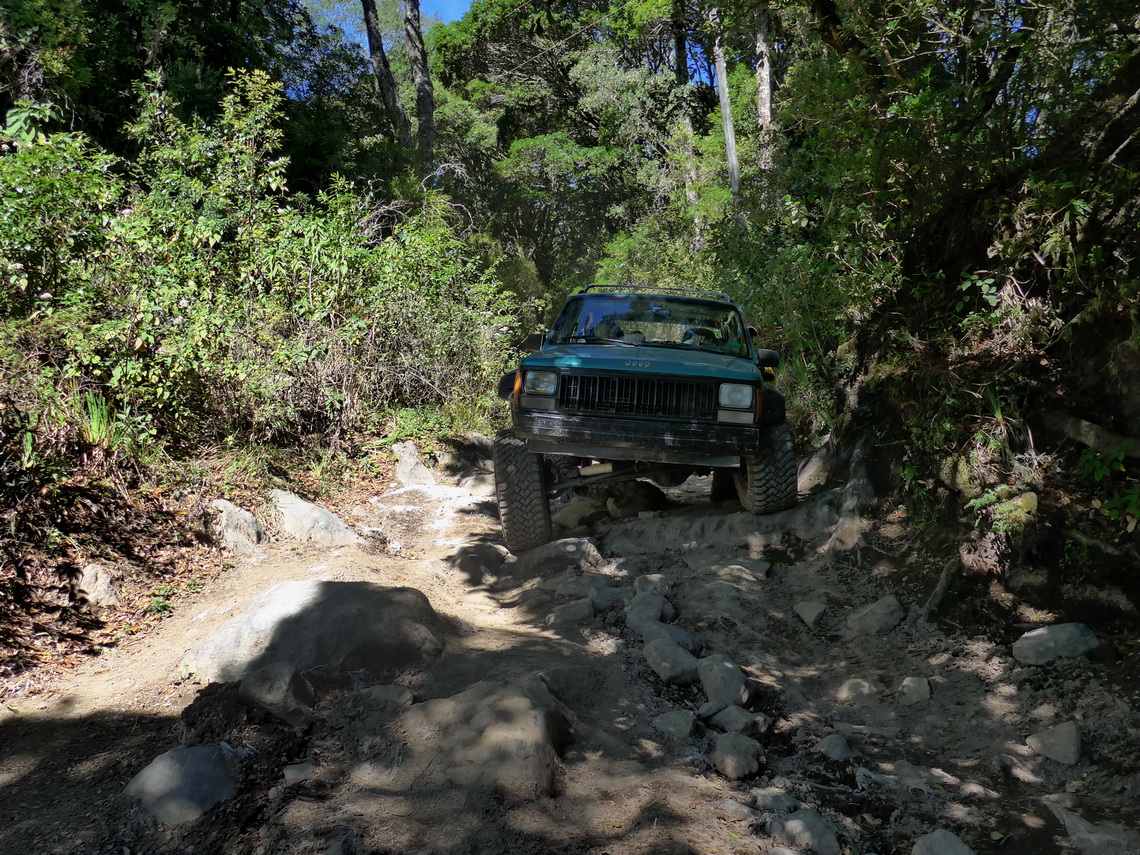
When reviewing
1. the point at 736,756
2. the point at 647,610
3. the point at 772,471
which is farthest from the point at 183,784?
the point at 772,471

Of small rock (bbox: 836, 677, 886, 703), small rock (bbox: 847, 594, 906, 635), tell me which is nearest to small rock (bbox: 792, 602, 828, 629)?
small rock (bbox: 847, 594, 906, 635)

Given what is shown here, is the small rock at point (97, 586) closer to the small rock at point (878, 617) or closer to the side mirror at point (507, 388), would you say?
the side mirror at point (507, 388)

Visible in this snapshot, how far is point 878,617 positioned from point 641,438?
189 cm

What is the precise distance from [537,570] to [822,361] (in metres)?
3.60

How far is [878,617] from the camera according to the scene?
498cm

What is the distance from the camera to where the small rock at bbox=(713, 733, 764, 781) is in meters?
3.43

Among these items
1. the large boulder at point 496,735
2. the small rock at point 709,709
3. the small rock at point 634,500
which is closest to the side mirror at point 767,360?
the small rock at point 634,500

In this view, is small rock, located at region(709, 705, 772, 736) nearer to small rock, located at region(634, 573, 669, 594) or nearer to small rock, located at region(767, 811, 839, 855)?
small rock, located at region(767, 811, 839, 855)

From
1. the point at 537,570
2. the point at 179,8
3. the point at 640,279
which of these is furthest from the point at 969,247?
the point at 640,279

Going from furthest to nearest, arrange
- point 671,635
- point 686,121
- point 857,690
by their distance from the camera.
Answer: point 686,121 < point 671,635 < point 857,690

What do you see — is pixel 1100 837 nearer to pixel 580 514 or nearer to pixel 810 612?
pixel 810 612

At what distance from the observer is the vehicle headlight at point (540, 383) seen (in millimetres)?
5914

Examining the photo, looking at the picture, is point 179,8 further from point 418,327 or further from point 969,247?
point 969,247

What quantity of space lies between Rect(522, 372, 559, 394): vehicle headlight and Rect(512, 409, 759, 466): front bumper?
0.54 ft
